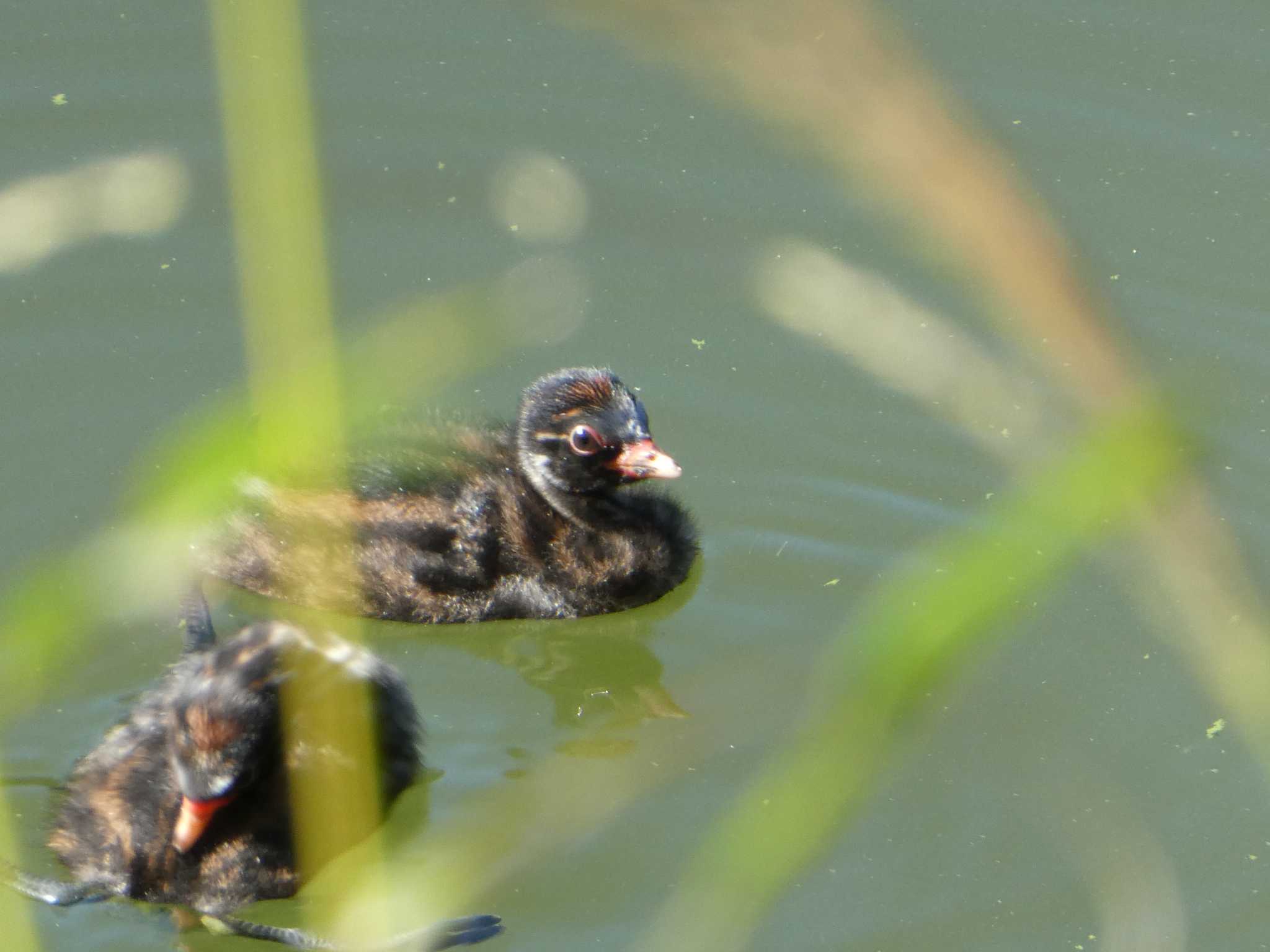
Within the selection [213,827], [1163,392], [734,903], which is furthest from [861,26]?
[213,827]

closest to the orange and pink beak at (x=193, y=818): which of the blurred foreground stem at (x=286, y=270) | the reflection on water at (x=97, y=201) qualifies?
the blurred foreground stem at (x=286, y=270)

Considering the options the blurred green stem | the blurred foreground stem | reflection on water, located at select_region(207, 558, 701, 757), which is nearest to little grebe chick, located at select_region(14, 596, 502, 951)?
the blurred foreground stem

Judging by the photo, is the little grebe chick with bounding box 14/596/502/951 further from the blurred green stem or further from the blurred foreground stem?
the blurred green stem

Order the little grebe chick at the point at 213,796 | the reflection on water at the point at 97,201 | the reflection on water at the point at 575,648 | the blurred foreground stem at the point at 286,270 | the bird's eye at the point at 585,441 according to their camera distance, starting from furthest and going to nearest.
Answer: the bird's eye at the point at 585,441, the reflection on water at the point at 575,648, the reflection on water at the point at 97,201, the little grebe chick at the point at 213,796, the blurred foreground stem at the point at 286,270

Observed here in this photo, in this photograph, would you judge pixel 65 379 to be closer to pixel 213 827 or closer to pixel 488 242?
pixel 488 242

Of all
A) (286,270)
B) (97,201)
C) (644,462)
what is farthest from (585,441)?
(286,270)

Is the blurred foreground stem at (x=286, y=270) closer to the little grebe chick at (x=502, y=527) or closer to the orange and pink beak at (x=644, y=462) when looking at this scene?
the little grebe chick at (x=502, y=527)
